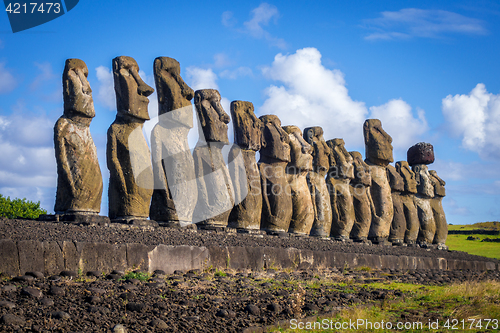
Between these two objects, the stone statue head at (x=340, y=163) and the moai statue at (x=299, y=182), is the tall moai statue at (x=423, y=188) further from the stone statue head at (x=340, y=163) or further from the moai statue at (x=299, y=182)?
the moai statue at (x=299, y=182)

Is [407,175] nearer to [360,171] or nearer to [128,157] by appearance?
[360,171]

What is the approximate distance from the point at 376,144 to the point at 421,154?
383cm

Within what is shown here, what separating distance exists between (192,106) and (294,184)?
379 centimetres

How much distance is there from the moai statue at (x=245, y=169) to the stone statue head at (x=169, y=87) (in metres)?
1.87

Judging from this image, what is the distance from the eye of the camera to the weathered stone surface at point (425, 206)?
729 inches

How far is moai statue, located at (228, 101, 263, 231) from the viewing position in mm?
10812

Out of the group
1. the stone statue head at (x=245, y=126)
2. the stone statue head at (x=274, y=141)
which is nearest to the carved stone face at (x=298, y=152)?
the stone statue head at (x=274, y=141)

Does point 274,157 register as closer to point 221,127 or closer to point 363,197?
point 221,127

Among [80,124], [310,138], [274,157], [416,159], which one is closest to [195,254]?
[80,124]

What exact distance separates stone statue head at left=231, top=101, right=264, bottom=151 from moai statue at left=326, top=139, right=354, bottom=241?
13.1 feet

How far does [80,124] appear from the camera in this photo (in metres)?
8.13

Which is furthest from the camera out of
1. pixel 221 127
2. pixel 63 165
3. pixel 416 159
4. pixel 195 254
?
pixel 416 159

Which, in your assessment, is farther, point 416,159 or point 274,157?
point 416,159

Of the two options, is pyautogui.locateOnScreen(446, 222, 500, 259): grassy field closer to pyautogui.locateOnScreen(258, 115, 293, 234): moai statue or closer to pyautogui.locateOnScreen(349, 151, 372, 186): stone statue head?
pyautogui.locateOnScreen(349, 151, 372, 186): stone statue head
